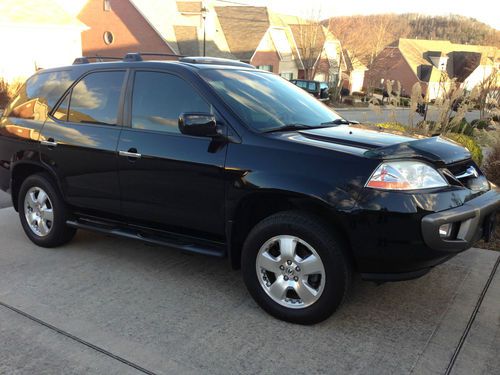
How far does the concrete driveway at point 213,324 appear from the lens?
3002 mm

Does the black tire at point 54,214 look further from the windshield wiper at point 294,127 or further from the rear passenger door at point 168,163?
the windshield wiper at point 294,127

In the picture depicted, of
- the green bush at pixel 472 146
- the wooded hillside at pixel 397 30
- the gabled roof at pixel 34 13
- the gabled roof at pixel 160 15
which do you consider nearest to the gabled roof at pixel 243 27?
the gabled roof at pixel 160 15

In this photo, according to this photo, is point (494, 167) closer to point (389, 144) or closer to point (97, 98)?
point (389, 144)

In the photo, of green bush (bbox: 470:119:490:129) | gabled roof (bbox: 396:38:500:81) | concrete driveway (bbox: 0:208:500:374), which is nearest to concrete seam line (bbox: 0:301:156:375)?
concrete driveway (bbox: 0:208:500:374)

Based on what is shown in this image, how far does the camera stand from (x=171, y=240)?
4016 mm

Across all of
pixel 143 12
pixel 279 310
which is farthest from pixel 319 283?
pixel 143 12

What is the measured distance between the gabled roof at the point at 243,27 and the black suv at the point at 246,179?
3798cm

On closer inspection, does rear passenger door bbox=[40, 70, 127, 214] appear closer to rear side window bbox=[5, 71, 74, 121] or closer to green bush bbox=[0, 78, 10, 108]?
rear side window bbox=[5, 71, 74, 121]

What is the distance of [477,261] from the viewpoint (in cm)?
459

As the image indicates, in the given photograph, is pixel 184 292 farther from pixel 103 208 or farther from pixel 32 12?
pixel 32 12

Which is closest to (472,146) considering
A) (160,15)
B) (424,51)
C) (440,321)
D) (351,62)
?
(440,321)

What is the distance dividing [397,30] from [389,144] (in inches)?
3333

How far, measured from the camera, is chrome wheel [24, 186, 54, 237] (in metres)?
4.87

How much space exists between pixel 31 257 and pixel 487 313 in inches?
158
